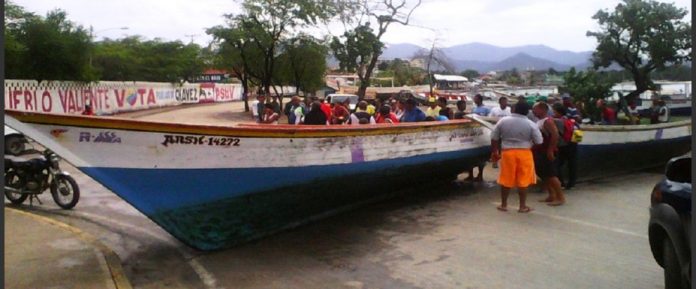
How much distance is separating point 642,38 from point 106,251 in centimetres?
2624

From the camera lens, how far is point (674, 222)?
351 centimetres

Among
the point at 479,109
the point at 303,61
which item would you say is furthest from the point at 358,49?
the point at 479,109

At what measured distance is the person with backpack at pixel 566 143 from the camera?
8219mm

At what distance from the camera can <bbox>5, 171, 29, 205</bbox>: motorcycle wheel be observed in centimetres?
828

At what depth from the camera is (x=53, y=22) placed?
2683cm

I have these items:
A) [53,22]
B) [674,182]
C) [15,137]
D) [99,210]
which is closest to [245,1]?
[53,22]

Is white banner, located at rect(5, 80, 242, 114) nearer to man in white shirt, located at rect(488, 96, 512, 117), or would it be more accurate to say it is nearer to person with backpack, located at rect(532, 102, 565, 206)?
man in white shirt, located at rect(488, 96, 512, 117)

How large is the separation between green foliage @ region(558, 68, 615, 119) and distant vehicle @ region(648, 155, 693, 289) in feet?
54.8

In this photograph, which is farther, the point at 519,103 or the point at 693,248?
the point at 519,103

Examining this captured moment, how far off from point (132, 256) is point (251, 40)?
26066mm

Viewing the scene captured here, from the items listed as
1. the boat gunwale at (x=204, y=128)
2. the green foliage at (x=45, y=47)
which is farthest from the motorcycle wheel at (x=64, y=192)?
the green foliage at (x=45, y=47)

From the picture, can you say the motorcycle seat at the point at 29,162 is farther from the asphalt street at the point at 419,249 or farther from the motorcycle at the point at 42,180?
the asphalt street at the point at 419,249

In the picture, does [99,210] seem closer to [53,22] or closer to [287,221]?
[287,221]

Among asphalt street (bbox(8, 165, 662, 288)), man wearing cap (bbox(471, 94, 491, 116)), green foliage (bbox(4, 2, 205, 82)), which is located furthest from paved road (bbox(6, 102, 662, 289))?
green foliage (bbox(4, 2, 205, 82))
